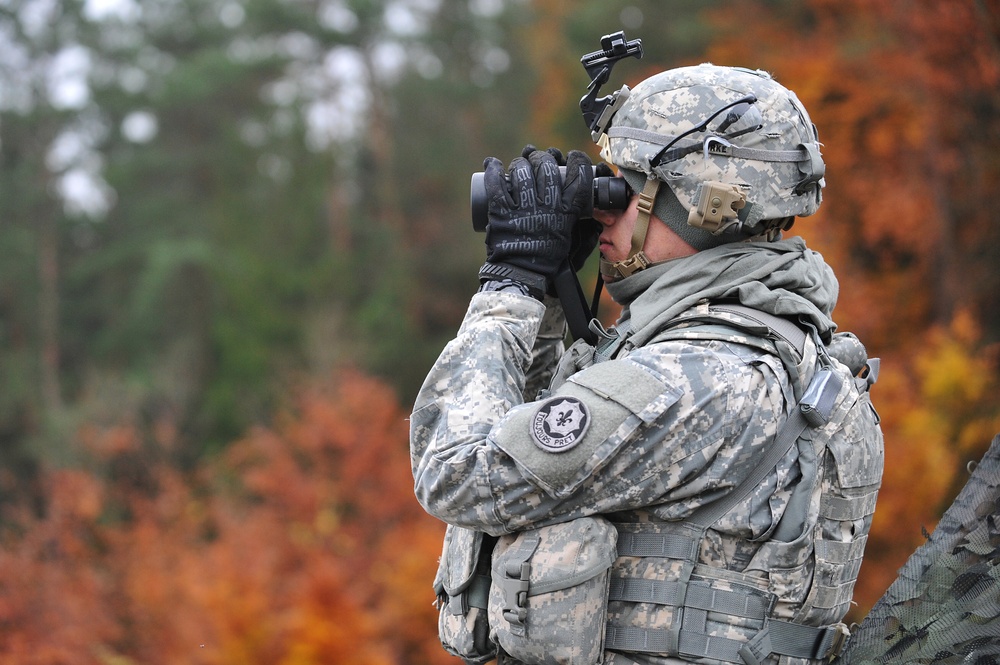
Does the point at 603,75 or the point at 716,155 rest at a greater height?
the point at 603,75

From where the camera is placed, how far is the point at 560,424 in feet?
7.10

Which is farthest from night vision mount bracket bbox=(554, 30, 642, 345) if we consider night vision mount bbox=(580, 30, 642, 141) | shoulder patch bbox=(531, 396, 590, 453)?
shoulder patch bbox=(531, 396, 590, 453)

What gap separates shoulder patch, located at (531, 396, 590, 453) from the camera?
214 centimetres

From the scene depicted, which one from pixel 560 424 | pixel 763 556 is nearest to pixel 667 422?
pixel 560 424

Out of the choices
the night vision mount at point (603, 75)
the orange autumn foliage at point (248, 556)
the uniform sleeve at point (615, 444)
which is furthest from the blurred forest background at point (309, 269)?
the uniform sleeve at point (615, 444)

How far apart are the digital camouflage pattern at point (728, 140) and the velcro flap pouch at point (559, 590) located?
0.87 m

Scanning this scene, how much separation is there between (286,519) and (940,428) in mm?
8615

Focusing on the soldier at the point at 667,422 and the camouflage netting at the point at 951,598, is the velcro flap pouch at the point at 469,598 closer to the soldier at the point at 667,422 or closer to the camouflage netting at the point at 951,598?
the soldier at the point at 667,422

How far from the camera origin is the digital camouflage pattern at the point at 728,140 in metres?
2.48

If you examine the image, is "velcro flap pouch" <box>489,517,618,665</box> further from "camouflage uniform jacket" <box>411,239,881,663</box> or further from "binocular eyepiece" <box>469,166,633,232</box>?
"binocular eyepiece" <box>469,166,633,232</box>

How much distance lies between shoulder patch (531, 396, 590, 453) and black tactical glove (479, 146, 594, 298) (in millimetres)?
516

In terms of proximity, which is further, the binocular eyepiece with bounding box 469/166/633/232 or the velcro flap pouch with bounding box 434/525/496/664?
the binocular eyepiece with bounding box 469/166/633/232

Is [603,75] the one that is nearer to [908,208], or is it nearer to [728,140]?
[728,140]

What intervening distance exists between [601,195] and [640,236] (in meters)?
0.15
